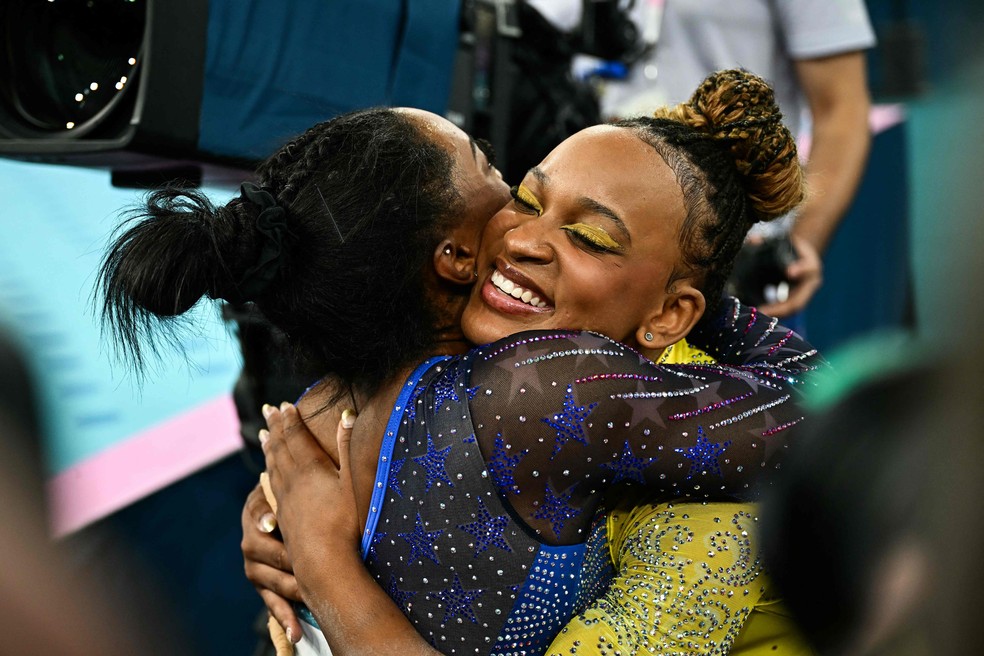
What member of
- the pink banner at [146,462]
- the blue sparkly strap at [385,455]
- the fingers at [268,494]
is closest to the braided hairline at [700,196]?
the blue sparkly strap at [385,455]

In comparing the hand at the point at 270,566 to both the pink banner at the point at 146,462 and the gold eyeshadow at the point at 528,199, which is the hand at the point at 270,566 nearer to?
the gold eyeshadow at the point at 528,199

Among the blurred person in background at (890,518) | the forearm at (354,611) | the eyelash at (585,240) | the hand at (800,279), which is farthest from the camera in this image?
the hand at (800,279)

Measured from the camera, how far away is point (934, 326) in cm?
39

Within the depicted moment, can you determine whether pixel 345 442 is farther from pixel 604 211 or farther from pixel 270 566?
pixel 604 211

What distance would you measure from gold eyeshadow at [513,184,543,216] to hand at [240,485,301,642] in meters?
0.57

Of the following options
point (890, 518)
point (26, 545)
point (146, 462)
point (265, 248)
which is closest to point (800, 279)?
point (265, 248)

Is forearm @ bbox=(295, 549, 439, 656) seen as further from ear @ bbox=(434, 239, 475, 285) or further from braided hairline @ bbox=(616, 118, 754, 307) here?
braided hairline @ bbox=(616, 118, 754, 307)

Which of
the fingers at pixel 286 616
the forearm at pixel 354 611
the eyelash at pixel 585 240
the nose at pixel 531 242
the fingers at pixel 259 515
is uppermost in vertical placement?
the eyelash at pixel 585 240

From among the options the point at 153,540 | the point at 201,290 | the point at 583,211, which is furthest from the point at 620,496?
the point at 153,540

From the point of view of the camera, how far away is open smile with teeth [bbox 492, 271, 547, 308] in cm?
128

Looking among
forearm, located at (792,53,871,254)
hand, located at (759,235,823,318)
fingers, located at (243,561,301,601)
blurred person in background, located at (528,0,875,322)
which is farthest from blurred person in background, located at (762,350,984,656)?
forearm, located at (792,53,871,254)

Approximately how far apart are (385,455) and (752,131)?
633 mm

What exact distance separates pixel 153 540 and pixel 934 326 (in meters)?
2.68

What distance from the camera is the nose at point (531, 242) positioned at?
4.20ft
